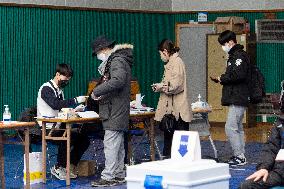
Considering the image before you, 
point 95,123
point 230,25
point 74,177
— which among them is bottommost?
point 74,177

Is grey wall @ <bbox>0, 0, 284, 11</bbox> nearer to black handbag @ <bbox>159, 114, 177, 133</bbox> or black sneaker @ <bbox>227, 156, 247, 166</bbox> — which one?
black handbag @ <bbox>159, 114, 177, 133</bbox>

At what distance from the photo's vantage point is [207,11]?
19094 millimetres

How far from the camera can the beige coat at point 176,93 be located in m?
11.3

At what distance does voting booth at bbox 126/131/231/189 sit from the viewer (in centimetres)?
570

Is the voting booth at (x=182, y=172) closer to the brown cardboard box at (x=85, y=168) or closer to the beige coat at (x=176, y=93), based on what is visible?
the brown cardboard box at (x=85, y=168)

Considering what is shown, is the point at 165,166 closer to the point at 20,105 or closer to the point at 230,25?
the point at 20,105

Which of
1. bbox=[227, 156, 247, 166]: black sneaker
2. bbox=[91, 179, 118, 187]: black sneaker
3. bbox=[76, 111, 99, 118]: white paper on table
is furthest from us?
bbox=[227, 156, 247, 166]: black sneaker

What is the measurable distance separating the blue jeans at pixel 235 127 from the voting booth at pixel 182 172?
17.4 feet

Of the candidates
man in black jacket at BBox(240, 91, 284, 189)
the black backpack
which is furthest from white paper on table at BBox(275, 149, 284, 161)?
the black backpack

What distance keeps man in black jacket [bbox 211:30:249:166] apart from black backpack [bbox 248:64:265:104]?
0.11 meters

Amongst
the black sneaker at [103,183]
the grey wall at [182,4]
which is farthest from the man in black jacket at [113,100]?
the grey wall at [182,4]

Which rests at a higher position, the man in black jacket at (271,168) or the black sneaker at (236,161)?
the man in black jacket at (271,168)

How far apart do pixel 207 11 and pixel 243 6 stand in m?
0.88

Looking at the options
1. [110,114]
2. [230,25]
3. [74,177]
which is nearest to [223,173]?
[110,114]
